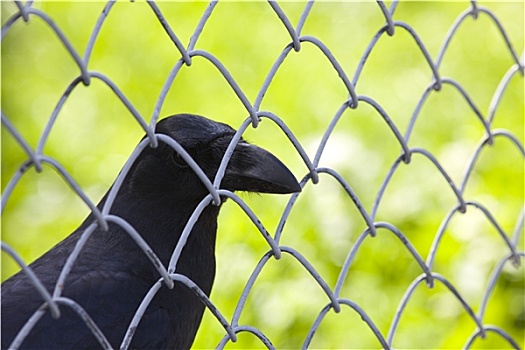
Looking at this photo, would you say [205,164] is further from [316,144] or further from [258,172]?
[316,144]

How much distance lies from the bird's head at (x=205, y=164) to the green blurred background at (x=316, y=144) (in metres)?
0.63

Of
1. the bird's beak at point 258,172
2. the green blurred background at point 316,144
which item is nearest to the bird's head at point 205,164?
the bird's beak at point 258,172

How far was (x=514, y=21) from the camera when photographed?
463 cm

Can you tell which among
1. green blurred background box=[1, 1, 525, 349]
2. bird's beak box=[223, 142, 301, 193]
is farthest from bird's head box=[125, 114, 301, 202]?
green blurred background box=[1, 1, 525, 349]

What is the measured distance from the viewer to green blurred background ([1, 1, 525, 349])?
2.97m

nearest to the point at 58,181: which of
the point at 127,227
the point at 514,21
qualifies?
the point at 514,21

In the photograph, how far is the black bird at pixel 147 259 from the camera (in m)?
1.57

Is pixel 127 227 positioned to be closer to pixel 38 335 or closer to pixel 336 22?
pixel 38 335

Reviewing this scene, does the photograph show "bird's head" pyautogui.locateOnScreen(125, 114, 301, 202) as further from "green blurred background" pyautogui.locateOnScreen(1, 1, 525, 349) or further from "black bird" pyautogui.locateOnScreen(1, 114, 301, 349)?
"green blurred background" pyautogui.locateOnScreen(1, 1, 525, 349)

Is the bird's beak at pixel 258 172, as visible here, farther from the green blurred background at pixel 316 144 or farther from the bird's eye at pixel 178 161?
the green blurred background at pixel 316 144

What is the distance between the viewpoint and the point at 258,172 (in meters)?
1.57

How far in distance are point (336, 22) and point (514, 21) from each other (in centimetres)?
92

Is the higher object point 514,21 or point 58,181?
point 58,181

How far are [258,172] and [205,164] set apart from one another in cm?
18
